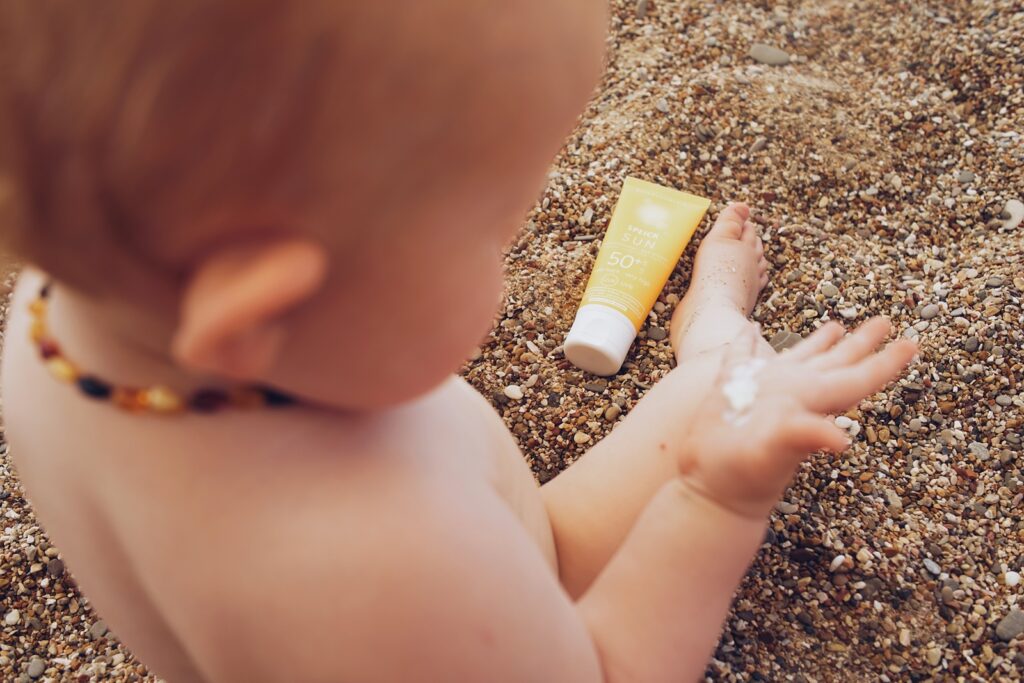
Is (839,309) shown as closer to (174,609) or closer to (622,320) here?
(622,320)

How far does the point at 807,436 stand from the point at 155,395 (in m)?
0.53

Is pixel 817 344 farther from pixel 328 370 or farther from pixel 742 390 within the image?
pixel 328 370

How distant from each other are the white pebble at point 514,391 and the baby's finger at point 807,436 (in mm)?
557

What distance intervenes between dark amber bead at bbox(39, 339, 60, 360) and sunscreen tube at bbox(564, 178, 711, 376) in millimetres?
758

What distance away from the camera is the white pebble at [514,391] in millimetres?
1309

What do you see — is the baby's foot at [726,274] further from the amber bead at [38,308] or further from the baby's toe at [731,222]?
the amber bead at [38,308]

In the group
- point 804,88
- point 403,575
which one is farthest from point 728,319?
point 403,575

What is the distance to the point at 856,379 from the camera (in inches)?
33.7

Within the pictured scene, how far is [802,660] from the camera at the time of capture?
109 centimetres

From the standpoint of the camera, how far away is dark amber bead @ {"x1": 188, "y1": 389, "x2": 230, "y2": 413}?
0.62 meters

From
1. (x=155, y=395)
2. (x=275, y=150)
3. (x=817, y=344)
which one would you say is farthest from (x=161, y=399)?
(x=817, y=344)

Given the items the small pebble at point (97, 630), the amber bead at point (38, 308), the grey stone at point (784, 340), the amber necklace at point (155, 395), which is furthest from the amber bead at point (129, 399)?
the grey stone at point (784, 340)

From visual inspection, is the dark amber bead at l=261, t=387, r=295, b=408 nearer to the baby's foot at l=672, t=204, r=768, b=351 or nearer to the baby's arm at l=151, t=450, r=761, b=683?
the baby's arm at l=151, t=450, r=761, b=683

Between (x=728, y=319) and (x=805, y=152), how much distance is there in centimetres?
45
